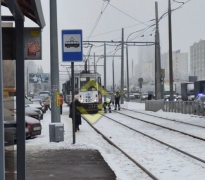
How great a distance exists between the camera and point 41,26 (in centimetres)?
574

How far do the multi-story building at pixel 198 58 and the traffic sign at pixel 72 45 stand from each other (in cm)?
12197

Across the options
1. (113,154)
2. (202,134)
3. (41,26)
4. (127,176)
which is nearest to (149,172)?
(127,176)

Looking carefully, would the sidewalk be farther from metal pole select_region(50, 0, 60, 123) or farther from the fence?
the fence

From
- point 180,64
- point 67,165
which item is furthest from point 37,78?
point 67,165

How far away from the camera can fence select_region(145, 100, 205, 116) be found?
32062mm

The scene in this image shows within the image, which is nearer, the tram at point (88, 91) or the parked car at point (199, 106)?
the parked car at point (199, 106)

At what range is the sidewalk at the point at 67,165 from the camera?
9.34 metres

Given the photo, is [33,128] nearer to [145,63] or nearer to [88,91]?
[88,91]

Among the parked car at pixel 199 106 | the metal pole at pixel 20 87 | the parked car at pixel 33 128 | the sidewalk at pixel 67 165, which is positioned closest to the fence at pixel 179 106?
the parked car at pixel 199 106

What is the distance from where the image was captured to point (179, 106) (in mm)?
35688

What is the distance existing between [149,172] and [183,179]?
2.90 feet

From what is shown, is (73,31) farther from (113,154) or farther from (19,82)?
(19,82)

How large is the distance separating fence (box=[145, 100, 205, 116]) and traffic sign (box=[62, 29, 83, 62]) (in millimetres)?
18889

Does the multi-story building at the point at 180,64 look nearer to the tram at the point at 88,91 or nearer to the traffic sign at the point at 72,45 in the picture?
the tram at the point at 88,91
